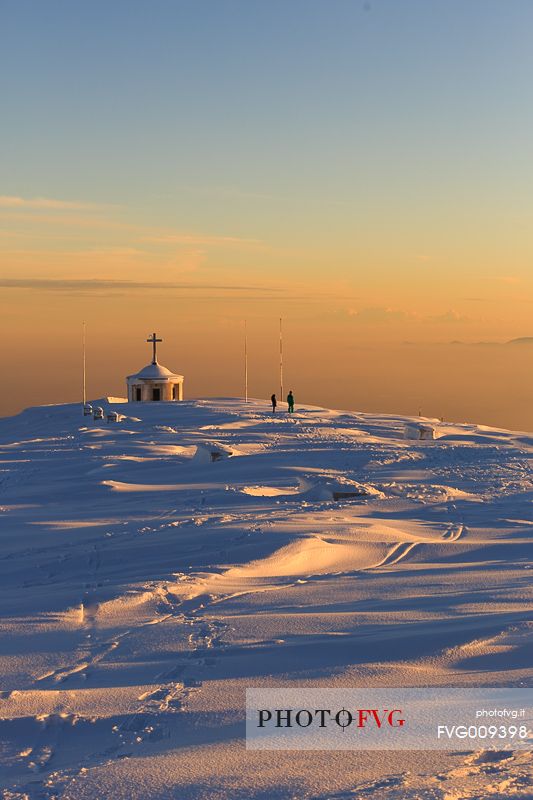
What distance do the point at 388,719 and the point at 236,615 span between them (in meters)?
3.56

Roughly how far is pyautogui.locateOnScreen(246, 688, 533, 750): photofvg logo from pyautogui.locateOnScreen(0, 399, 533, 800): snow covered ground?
18 centimetres

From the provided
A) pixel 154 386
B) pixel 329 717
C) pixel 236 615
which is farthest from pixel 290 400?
pixel 329 717

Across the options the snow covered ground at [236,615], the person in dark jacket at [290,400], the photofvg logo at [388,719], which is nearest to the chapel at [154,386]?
the person in dark jacket at [290,400]

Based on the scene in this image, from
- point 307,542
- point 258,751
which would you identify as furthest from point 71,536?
point 258,751

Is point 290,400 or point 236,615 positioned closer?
point 236,615

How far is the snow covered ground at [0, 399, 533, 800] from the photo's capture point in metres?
5.96

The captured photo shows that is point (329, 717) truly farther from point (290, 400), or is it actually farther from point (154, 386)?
point (154, 386)

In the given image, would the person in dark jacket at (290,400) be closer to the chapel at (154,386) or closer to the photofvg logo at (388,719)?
the chapel at (154,386)

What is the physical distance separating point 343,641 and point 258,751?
2510 millimetres

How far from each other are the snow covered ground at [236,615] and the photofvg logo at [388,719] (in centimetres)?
18

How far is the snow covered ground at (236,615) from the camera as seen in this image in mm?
5965

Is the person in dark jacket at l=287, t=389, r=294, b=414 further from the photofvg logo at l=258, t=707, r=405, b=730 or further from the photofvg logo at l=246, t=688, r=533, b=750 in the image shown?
the photofvg logo at l=258, t=707, r=405, b=730

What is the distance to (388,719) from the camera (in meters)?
6.71

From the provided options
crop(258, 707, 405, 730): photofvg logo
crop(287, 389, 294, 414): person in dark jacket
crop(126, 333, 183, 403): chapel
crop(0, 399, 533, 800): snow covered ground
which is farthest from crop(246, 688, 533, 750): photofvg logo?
crop(126, 333, 183, 403): chapel
